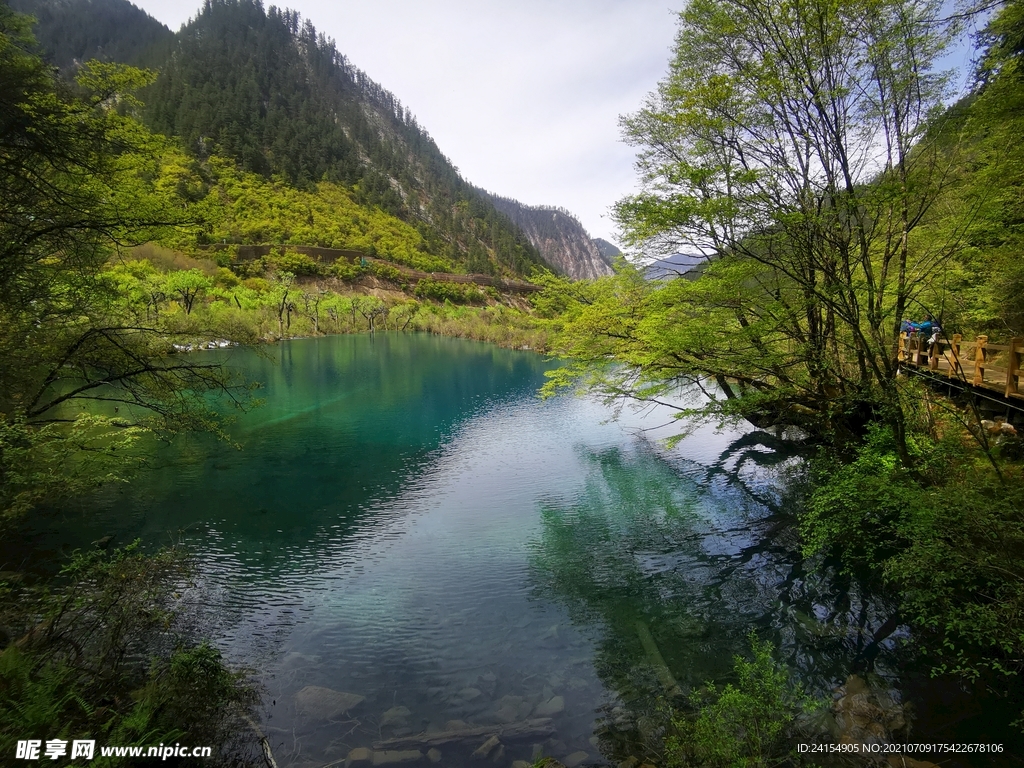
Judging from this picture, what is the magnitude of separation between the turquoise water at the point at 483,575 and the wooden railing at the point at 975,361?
13.6 ft

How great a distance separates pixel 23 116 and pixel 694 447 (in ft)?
58.6

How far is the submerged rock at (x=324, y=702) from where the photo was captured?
217 inches

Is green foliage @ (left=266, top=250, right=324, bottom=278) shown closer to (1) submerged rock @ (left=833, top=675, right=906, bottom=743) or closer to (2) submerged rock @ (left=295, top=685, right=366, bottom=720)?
(2) submerged rock @ (left=295, top=685, right=366, bottom=720)

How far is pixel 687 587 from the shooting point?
326 inches

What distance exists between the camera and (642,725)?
5.30m

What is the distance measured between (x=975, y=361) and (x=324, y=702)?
12082 millimetres

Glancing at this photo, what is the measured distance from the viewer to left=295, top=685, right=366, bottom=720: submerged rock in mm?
5516

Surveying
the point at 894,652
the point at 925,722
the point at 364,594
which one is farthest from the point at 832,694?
the point at 364,594

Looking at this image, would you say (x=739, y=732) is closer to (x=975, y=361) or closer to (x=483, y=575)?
(x=483, y=575)

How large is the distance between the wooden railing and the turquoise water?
13.6 feet

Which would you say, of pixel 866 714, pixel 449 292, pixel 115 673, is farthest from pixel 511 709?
pixel 449 292

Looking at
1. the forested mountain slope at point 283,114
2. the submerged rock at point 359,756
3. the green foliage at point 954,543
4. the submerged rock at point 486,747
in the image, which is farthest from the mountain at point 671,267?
the forested mountain slope at point 283,114

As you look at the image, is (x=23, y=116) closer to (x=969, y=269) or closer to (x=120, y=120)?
(x=120, y=120)

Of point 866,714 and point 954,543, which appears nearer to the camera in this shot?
point 866,714
